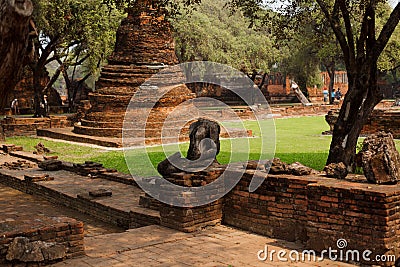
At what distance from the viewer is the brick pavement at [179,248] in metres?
5.25

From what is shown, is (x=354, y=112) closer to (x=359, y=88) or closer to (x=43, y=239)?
(x=359, y=88)

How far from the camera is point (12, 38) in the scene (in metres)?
4.26

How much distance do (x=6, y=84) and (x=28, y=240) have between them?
1639mm

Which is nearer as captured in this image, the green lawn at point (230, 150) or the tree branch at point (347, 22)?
the tree branch at point (347, 22)

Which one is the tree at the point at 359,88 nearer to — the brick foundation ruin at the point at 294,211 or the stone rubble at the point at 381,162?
the brick foundation ruin at the point at 294,211

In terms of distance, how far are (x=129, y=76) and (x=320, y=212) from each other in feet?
43.7

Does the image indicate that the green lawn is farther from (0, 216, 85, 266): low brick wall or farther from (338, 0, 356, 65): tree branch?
(0, 216, 85, 266): low brick wall

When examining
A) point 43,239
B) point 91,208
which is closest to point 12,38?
point 43,239

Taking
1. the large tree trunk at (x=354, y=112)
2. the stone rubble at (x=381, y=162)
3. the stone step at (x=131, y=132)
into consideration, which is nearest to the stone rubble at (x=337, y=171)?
the stone rubble at (x=381, y=162)

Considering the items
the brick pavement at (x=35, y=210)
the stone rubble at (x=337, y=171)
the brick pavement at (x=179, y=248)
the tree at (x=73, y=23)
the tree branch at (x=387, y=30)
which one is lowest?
the brick pavement at (x=35, y=210)

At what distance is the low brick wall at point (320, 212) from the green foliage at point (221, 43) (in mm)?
23875

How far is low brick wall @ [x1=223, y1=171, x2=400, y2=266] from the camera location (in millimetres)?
5121

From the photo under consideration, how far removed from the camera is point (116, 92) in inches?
711

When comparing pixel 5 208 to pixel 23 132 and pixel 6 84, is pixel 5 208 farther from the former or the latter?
pixel 23 132
